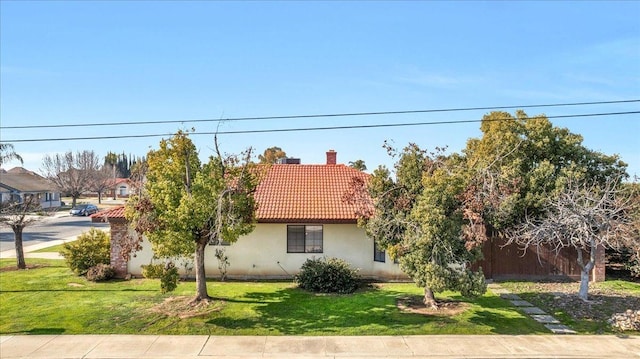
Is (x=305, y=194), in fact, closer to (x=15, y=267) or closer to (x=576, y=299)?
(x=576, y=299)

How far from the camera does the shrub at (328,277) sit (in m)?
15.2

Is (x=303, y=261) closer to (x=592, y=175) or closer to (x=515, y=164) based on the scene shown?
(x=515, y=164)

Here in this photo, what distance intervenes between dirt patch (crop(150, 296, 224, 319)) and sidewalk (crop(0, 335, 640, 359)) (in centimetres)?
153

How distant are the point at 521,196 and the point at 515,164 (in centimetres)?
126

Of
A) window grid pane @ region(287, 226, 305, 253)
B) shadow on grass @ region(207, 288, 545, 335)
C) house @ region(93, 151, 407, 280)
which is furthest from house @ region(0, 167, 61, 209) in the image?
shadow on grass @ region(207, 288, 545, 335)

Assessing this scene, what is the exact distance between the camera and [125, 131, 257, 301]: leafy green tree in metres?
12.3

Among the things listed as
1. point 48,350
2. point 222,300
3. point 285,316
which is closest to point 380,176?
point 285,316

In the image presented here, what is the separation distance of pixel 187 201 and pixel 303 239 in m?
6.17

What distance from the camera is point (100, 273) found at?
53.7 feet

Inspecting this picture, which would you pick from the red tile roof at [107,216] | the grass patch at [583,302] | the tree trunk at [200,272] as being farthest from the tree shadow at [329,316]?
the red tile roof at [107,216]

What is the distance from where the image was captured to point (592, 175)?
17906mm

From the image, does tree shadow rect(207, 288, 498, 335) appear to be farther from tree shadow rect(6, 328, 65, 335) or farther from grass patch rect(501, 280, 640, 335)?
tree shadow rect(6, 328, 65, 335)

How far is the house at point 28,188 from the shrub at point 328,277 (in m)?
49.1

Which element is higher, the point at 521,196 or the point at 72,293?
the point at 521,196
